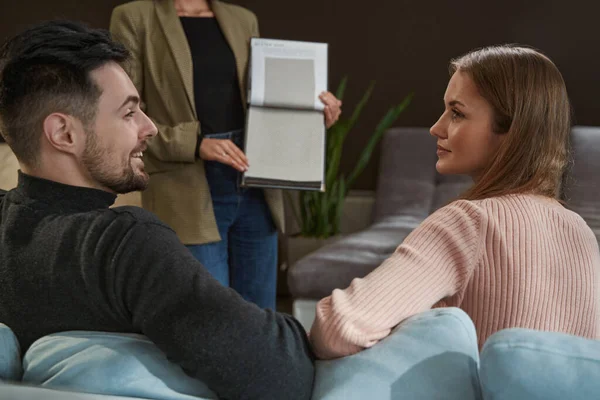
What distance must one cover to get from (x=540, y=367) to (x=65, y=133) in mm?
791

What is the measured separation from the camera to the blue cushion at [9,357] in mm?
988

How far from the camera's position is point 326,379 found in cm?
97

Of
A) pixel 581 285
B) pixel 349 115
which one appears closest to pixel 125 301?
pixel 581 285

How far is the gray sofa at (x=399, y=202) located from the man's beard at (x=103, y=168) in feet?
5.91

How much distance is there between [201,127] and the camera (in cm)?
234

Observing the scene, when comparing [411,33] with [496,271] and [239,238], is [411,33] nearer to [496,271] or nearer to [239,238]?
[239,238]

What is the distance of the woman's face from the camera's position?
137 cm

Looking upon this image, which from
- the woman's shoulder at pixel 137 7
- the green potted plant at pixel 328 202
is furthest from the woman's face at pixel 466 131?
the green potted plant at pixel 328 202

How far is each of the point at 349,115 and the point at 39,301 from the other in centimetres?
355

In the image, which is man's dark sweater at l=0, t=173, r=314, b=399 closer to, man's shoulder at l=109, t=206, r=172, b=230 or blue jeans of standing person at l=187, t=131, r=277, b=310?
man's shoulder at l=109, t=206, r=172, b=230

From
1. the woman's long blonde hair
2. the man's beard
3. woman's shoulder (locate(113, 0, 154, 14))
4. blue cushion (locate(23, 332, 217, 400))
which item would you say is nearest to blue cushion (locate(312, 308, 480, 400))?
blue cushion (locate(23, 332, 217, 400))

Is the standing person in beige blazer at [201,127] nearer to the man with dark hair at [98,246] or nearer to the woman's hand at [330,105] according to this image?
the woman's hand at [330,105]

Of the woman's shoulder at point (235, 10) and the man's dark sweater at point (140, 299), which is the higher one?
the woman's shoulder at point (235, 10)

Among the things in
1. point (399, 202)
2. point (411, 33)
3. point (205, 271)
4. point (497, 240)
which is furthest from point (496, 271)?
point (411, 33)
